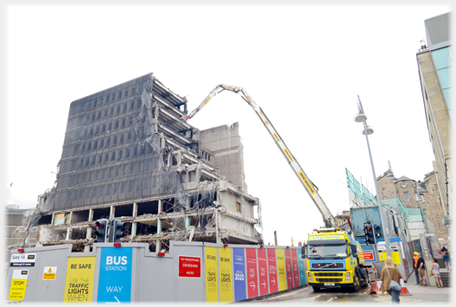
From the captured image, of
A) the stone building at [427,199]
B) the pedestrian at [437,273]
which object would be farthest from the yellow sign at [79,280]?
the stone building at [427,199]

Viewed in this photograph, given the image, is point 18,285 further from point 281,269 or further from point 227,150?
point 227,150

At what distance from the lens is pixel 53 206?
196ft

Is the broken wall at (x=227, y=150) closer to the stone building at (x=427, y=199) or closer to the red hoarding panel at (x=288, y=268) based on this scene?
the stone building at (x=427, y=199)

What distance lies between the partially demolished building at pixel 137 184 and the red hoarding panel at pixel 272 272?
28484 mm

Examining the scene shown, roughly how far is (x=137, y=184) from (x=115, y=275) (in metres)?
43.6

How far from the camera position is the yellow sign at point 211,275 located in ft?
44.6

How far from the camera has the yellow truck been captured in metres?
16.6

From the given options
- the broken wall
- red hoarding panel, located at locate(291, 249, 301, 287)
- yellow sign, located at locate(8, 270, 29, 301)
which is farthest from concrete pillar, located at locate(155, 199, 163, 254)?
yellow sign, located at locate(8, 270, 29, 301)

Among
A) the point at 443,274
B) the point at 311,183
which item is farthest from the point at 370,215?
the point at 443,274

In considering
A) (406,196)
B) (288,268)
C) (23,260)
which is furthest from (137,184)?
(406,196)

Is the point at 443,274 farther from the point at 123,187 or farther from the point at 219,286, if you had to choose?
the point at 123,187

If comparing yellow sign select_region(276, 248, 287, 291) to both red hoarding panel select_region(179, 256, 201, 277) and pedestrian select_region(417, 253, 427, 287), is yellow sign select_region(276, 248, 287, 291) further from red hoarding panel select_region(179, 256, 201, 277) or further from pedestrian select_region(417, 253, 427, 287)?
pedestrian select_region(417, 253, 427, 287)

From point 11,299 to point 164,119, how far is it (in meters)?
51.7

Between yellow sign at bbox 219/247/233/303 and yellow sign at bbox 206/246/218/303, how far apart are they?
42 centimetres
